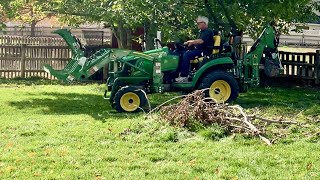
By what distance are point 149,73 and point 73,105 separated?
6.19 feet

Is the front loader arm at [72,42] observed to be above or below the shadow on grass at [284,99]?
above

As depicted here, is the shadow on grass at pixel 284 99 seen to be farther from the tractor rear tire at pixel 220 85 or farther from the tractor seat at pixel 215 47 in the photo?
the tractor seat at pixel 215 47

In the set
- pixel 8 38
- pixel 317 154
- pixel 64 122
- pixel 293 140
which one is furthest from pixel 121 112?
pixel 8 38

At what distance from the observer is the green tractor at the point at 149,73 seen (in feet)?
40.1

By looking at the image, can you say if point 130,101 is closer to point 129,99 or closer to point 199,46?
point 129,99

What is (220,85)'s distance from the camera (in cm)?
1305

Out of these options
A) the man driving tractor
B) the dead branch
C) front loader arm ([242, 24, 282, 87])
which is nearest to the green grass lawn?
the dead branch

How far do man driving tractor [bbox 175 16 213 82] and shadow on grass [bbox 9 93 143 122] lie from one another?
1.75 m

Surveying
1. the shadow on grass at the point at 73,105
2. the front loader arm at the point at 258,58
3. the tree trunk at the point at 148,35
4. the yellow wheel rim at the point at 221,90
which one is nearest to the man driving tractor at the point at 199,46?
the yellow wheel rim at the point at 221,90

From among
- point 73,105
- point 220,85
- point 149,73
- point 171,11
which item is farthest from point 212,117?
point 171,11

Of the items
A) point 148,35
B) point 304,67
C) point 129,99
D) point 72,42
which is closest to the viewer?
point 129,99

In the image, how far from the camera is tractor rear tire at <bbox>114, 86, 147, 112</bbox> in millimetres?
12008

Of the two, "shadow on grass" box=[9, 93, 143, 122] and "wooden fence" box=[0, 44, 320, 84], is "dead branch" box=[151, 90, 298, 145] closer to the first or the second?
"shadow on grass" box=[9, 93, 143, 122]

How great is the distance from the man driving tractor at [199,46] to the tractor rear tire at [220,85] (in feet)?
1.48
